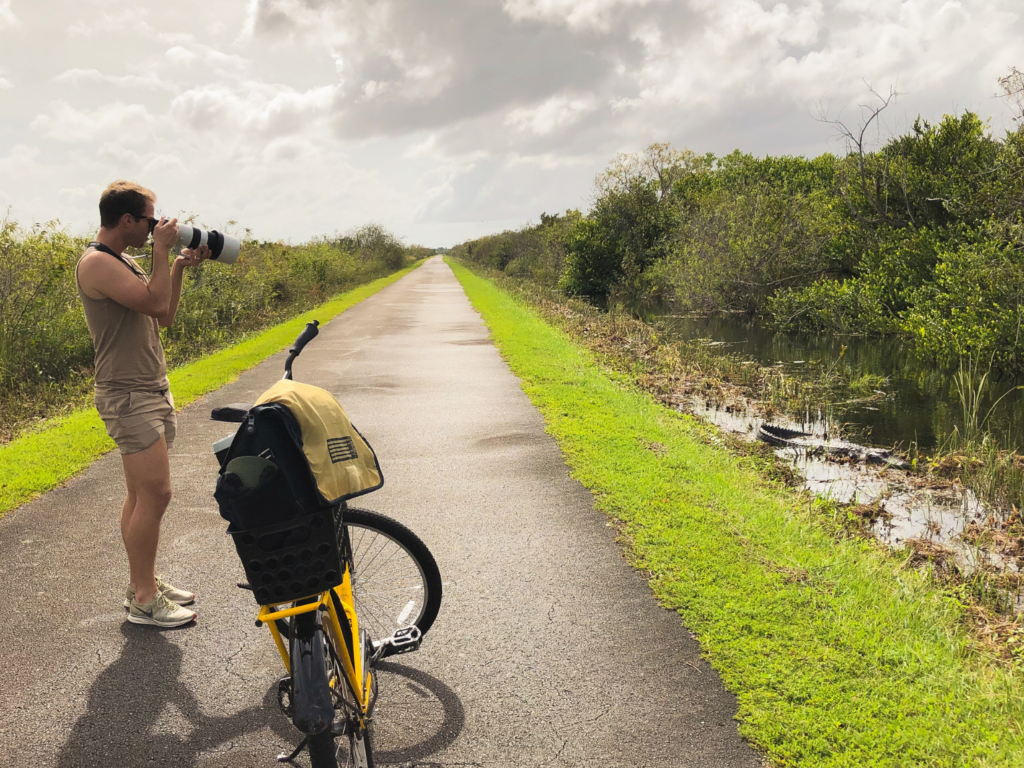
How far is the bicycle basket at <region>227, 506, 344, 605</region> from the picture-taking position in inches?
87.7

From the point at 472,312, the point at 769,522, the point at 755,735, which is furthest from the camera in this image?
the point at 472,312

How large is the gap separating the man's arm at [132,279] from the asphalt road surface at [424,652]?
185 centimetres

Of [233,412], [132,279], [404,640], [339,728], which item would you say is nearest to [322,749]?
[339,728]

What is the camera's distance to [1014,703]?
330 cm

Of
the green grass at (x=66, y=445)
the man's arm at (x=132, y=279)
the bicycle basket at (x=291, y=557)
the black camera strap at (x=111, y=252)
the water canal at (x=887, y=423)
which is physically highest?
the black camera strap at (x=111, y=252)

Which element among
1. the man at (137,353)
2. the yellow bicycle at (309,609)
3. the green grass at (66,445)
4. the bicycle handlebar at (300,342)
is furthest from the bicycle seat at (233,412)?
the green grass at (66,445)

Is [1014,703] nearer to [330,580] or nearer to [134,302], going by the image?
[330,580]

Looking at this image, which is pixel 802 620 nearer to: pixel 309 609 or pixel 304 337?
pixel 309 609

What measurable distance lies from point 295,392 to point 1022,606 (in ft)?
17.6

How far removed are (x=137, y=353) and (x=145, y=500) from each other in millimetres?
784

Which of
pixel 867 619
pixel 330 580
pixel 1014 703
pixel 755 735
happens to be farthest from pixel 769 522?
pixel 330 580

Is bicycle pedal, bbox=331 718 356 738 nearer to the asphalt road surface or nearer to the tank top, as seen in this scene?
the asphalt road surface

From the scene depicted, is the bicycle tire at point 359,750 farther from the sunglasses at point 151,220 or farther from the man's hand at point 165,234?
the sunglasses at point 151,220

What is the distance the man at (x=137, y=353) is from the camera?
343 cm
